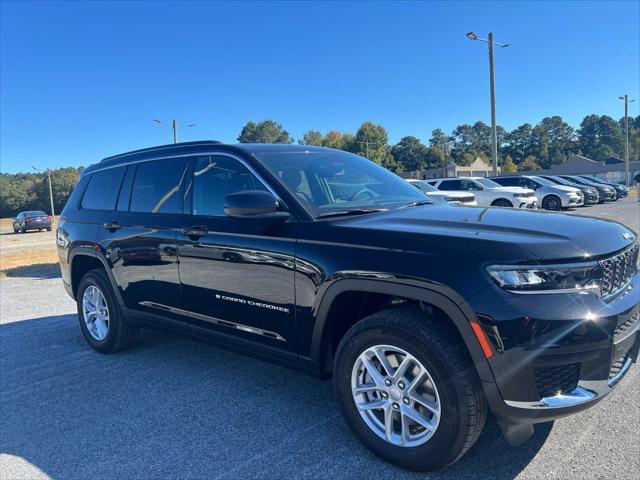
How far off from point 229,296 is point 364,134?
86.5 meters

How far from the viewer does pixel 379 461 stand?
266cm

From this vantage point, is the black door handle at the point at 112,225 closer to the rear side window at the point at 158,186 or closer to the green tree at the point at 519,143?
the rear side window at the point at 158,186

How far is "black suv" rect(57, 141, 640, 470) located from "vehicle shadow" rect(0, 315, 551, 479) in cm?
23

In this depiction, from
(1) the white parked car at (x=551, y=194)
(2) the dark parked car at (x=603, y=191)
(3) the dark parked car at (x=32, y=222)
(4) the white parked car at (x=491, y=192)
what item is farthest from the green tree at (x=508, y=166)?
(4) the white parked car at (x=491, y=192)

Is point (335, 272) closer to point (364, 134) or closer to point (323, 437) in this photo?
point (323, 437)

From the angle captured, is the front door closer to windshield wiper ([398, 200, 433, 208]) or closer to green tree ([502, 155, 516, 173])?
windshield wiper ([398, 200, 433, 208])

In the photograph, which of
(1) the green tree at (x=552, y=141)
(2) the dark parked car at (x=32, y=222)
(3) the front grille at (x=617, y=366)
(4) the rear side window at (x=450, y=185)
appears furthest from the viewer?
(1) the green tree at (x=552, y=141)

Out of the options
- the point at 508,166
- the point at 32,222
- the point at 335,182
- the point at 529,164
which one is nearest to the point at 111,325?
the point at 335,182

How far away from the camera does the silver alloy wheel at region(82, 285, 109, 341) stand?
4684mm

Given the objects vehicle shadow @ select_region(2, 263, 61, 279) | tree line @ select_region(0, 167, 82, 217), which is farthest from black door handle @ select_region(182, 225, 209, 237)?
tree line @ select_region(0, 167, 82, 217)

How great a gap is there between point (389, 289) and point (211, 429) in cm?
159

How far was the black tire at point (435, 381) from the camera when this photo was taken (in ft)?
7.53

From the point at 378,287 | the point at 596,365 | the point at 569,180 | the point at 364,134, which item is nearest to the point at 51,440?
the point at 378,287

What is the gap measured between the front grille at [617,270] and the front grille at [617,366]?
361mm
